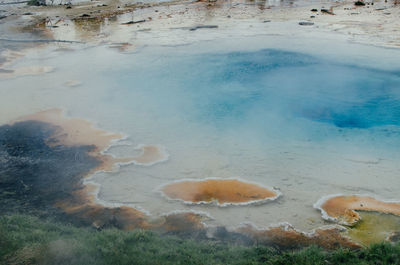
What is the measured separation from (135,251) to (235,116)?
5495 mm

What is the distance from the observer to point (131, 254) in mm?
4441

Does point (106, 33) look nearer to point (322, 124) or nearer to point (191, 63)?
point (191, 63)

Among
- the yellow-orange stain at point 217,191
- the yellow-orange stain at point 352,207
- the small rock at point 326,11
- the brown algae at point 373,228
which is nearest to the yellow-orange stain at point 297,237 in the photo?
the brown algae at point 373,228

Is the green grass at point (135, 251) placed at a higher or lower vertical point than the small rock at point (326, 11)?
lower

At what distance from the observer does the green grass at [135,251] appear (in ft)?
13.9

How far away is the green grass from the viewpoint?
13.9ft

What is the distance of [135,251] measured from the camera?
451cm

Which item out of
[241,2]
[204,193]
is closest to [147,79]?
[204,193]

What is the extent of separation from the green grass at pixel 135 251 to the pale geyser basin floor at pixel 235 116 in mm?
801

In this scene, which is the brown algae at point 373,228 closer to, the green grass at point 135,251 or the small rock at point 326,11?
the green grass at point 135,251

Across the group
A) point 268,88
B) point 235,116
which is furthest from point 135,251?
point 268,88

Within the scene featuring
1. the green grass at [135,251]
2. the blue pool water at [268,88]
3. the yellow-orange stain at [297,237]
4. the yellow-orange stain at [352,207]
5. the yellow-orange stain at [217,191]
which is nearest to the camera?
the green grass at [135,251]

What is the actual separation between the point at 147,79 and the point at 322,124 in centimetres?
554

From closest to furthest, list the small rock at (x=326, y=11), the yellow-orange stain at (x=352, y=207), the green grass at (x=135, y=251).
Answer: the green grass at (x=135, y=251) → the yellow-orange stain at (x=352, y=207) → the small rock at (x=326, y=11)
